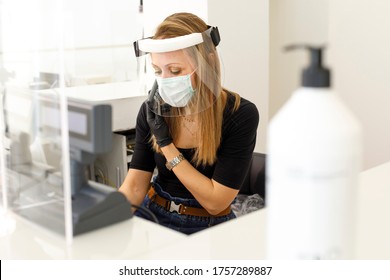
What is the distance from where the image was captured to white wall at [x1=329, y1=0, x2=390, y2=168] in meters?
3.28

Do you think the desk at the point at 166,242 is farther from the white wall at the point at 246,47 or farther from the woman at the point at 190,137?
the white wall at the point at 246,47

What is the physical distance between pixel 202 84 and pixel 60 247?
2.82 ft

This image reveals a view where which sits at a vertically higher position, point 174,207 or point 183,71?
point 183,71

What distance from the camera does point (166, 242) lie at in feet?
3.30

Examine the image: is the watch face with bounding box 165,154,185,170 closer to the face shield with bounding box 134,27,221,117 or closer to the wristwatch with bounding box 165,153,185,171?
the wristwatch with bounding box 165,153,185,171

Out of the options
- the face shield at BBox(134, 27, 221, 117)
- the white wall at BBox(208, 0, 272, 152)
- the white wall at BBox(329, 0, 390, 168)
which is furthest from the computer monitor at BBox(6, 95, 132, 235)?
the white wall at BBox(329, 0, 390, 168)

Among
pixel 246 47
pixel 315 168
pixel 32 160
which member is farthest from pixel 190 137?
pixel 246 47

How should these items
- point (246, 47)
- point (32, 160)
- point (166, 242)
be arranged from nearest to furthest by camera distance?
point (166, 242) < point (32, 160) < point (246, 47)

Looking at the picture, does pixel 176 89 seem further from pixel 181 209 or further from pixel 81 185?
pixel 81 185

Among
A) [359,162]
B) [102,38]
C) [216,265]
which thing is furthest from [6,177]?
[102,38]

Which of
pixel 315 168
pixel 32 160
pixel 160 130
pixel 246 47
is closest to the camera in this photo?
pixel 315 168

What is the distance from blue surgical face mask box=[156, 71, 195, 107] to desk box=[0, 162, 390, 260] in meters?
0.63

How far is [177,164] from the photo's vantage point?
1737 millimetres

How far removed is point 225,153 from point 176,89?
0.28 metres
